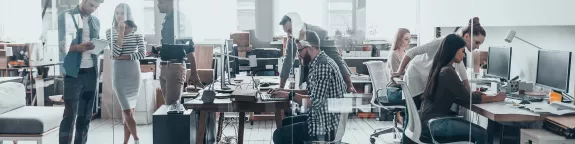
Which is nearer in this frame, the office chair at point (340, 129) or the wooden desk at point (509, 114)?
the wooden desk at point (509, 114)

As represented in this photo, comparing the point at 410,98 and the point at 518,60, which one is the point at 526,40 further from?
the point at 410,98

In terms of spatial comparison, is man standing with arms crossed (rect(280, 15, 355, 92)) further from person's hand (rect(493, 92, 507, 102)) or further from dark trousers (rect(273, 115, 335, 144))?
person's hand (rect(493, 92, 507, 102))

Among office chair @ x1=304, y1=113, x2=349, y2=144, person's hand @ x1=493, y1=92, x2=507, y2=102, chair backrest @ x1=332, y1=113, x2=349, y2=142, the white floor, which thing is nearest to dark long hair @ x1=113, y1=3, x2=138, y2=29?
the white floor

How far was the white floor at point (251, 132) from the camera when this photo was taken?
360 cm

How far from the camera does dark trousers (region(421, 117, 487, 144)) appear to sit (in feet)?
10.9

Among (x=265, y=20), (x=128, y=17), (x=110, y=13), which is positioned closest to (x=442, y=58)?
(x=265, y=20)

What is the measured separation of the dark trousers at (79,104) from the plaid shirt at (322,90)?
1673 millimetres

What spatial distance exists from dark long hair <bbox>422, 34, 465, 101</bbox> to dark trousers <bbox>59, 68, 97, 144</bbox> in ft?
8.12

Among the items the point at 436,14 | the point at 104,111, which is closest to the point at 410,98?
the point at 436,14

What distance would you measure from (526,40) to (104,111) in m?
3.40

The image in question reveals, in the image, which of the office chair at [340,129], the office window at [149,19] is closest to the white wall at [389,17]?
the office chair at [340,129]

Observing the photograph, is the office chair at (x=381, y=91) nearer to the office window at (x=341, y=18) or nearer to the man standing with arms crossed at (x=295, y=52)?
the man standing with arms crossed at (x=295, y=52)

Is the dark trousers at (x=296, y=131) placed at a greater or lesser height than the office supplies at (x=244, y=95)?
lesser

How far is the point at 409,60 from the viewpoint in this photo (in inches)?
137
